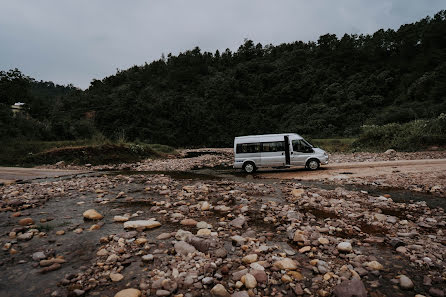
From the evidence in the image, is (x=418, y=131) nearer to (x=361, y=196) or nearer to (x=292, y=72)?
(x=361, y=196)

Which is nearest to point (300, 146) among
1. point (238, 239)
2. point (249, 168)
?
point (249, 168)

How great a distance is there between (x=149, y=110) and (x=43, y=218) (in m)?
65.8

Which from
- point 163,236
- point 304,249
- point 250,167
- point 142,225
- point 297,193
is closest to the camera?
point 304,249

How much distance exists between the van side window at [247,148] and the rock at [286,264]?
11.9 metres

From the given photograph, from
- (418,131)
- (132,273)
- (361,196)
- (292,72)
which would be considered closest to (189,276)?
(132,273)

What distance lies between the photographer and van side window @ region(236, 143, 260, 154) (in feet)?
51.0

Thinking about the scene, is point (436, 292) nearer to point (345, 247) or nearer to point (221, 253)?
point (345, 247)

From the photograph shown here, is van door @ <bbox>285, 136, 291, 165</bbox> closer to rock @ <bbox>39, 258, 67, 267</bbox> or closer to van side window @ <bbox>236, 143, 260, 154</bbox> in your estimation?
van side window @ <bbox>236, 143, 260, 154</bbox>

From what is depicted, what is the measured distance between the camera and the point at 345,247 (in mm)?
4223

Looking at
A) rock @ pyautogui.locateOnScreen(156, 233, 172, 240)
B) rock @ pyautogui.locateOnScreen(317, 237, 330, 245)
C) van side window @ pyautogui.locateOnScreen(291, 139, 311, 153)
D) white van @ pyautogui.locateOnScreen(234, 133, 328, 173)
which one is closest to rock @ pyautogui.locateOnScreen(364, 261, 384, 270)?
rock @ pyautogui.locateOnScreen(317, 237, 330, 245)

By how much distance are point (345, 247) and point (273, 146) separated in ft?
37.0

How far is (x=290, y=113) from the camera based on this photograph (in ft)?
220

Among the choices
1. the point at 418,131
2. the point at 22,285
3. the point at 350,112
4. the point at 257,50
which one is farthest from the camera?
the point at 257,50

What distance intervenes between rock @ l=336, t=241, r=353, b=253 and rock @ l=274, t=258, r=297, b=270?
3.65 ft
